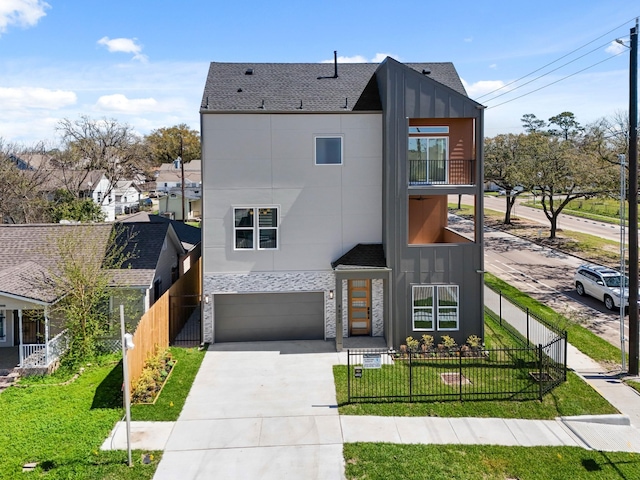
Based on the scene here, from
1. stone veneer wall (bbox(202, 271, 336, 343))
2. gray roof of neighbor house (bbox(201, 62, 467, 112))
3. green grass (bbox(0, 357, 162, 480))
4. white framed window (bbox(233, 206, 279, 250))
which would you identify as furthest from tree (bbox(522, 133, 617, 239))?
green grass (bbox(0, 357, 162, 480))

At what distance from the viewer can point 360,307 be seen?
17.5 m

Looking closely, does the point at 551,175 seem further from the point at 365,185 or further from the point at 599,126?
the point at 365,185

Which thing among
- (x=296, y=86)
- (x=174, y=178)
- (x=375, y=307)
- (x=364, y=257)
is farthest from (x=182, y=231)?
(x=174, y=178)

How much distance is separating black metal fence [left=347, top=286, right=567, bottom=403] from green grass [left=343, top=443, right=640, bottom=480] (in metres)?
2.20

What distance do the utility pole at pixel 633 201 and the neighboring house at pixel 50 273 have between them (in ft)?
47.6

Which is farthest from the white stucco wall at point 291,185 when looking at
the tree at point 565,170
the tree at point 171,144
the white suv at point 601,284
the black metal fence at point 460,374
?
the tree at point 171,144

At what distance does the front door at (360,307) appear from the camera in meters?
17.4

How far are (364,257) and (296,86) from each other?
6712 millimetres

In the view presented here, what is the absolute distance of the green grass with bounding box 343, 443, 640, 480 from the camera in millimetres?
9180

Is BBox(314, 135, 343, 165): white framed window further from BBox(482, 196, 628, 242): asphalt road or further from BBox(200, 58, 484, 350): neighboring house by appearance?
BBox(482, 196, 628, 242): asphalt road

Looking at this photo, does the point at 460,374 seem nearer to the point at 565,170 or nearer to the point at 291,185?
the point at 291,185

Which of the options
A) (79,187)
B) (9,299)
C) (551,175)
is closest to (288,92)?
(9,299)

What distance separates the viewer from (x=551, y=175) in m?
35.0

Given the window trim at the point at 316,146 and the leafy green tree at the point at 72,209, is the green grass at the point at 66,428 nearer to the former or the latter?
the window trim at the point at 316,146
